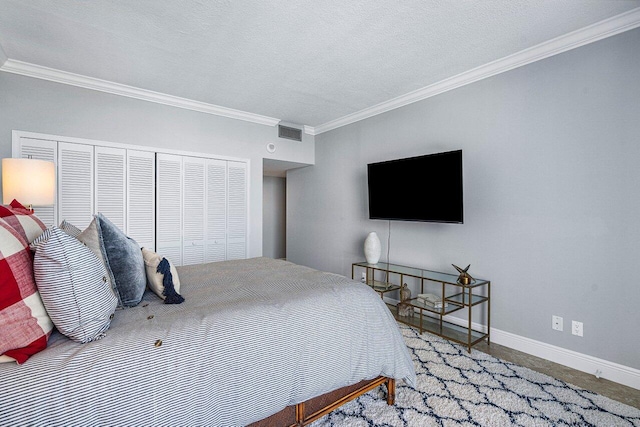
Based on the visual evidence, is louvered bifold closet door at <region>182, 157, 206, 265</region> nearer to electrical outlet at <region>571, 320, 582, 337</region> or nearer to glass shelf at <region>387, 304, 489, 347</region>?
glass shelf at <region>387, 304, 489, 347</region>

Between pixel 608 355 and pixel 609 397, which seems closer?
pixel 609 397

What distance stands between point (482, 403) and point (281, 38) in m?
2.95

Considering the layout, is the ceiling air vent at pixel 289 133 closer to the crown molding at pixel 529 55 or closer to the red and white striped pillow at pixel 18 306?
the crown molding at pixel 529 55

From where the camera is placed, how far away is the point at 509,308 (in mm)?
2812

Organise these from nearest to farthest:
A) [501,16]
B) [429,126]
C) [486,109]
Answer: [501,16], [486,109], [429,126]

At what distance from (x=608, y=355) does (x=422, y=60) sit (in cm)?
275

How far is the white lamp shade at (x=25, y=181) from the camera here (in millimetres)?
2381

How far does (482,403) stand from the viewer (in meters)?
1.94

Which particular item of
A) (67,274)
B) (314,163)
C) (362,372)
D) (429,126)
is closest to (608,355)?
(362,372)

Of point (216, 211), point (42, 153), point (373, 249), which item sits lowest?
point (373, 249)

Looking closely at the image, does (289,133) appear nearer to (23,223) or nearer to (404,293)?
(404,293)

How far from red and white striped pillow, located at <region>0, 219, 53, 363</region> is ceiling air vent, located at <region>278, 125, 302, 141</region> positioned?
388 cm

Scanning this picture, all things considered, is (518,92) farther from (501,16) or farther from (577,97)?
(501,16)

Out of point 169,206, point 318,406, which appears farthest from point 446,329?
point 169,206
